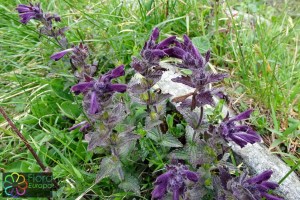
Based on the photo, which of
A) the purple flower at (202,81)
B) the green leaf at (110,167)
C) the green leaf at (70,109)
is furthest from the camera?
the green leaf at (70,109)

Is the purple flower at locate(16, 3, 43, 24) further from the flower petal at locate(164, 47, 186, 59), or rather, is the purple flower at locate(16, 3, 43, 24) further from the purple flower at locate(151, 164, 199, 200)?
the purple flower at locate(151, 164, 199, 200)

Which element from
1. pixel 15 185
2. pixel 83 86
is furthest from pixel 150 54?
pixel 15 185

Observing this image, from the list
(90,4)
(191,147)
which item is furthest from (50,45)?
A: (191,147)

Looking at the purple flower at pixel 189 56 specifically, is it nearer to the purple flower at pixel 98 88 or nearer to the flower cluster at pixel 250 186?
the purple flower at pixel 98 88

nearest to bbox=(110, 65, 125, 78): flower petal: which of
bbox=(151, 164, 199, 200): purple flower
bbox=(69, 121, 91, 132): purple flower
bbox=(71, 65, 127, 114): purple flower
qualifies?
bbox=(71, 65, 127, 114): purple flower

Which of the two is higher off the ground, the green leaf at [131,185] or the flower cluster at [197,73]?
the flower cluster at [197,73]

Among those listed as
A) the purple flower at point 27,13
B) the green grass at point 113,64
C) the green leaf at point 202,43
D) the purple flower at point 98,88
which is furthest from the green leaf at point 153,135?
the purple flower at point 27,13
